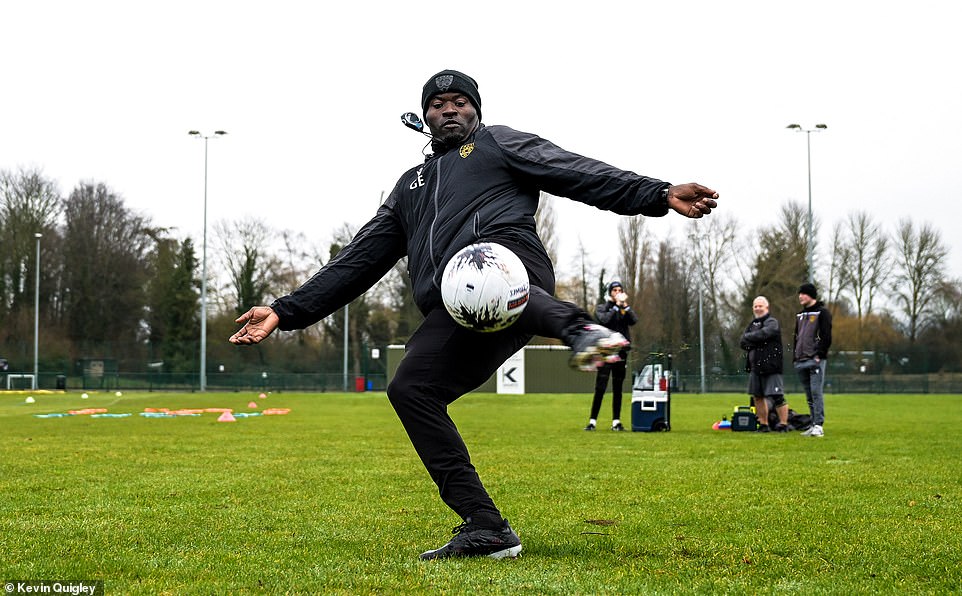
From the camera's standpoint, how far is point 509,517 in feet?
18.4

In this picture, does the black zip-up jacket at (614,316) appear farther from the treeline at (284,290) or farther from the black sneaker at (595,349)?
the treeline at (284,290)

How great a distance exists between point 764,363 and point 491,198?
11.1 meters

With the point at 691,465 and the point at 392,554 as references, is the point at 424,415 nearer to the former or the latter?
the point at 392,554

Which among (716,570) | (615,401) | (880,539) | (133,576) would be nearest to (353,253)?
(133,576)

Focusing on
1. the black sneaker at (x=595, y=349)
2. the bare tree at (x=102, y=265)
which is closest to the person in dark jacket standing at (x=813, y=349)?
the black sneaker at (x=595, y=349)

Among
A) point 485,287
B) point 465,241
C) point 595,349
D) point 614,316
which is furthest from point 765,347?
point 595,349

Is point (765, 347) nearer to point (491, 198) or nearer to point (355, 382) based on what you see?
point (491, 198)

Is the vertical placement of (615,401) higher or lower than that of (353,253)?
lower

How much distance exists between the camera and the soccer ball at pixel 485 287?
400cm

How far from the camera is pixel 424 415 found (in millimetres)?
4406

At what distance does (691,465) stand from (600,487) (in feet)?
6.48

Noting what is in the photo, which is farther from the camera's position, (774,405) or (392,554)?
(774,405)

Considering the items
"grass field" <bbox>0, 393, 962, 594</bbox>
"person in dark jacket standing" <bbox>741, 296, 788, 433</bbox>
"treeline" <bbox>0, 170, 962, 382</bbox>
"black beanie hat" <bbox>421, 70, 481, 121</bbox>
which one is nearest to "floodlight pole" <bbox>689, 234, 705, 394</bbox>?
"treeline" <bbox>0, 170, 962, 382</bbox>

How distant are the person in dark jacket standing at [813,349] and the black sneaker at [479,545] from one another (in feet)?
32.1
